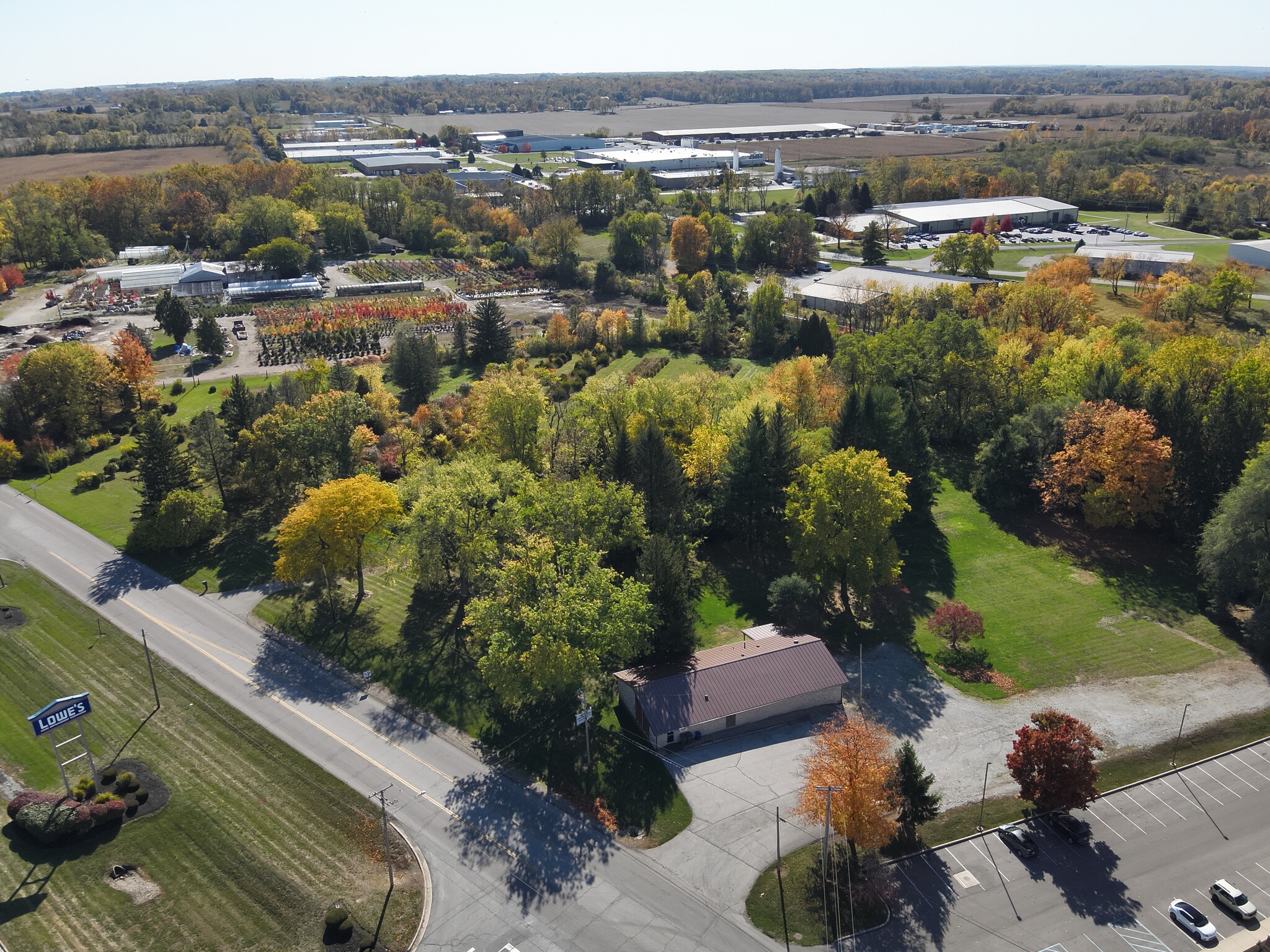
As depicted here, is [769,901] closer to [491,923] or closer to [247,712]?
[491,923]

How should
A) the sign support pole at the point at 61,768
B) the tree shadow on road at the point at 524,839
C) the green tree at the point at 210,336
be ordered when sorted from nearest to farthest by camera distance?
the tree shadow on road at the point at 524,839, the sign support pole at the point at 61,768, the green tree at the point at 210,336

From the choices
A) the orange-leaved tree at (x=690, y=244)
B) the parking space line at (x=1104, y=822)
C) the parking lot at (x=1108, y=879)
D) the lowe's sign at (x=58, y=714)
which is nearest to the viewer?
the parking lot at (x=1108, y=879)

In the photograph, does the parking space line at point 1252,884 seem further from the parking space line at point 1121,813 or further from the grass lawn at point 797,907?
the grass lawn at point 797,907

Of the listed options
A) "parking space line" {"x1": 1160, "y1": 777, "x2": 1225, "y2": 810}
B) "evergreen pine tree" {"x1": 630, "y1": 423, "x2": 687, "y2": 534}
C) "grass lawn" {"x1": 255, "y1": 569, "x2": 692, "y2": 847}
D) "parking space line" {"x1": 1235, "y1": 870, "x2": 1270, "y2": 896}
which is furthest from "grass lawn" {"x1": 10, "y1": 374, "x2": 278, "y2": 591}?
"parking space line" {"x1": 1235, "y1": 870, "x2": 1270, "y2": 896}

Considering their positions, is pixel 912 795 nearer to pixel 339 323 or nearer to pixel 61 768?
pixel 61 768

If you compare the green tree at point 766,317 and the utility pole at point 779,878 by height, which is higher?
the green tree at point 766,317

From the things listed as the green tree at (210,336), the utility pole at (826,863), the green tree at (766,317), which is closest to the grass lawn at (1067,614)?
the utility pole at (826,863)

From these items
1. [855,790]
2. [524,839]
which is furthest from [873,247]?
[524,839]
